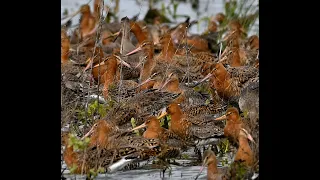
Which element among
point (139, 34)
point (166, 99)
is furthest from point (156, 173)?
point (139, 34)

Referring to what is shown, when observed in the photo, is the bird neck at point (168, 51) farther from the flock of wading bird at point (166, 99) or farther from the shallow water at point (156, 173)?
the shallow water at point (156, 173)

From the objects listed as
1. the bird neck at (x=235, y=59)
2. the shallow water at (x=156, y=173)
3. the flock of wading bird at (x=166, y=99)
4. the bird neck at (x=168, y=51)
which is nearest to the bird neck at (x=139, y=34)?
→ the flock of wading bird at (x=166, y=99)

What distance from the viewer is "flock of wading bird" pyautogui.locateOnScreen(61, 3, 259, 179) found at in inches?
227

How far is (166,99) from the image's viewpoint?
7.33 metres

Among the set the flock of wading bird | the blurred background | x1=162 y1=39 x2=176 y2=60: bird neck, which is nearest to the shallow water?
the flock of wading bird

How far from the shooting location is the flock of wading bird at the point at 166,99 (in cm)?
577

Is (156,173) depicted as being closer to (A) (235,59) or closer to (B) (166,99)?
(B) (166,99)

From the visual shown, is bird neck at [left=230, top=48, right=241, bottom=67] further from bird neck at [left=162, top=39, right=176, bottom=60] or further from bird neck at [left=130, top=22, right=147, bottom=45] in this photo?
bird neck at [left=130, top=22, right=147, bottom=45]
